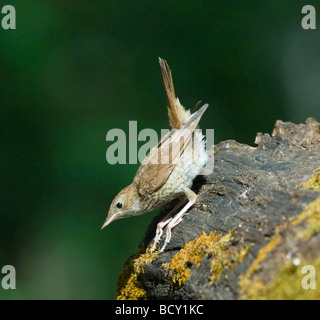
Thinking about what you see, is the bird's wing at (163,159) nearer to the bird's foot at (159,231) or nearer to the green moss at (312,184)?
the bird's foot at (159,231)

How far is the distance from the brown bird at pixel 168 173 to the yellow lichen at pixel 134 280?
44 centimetres

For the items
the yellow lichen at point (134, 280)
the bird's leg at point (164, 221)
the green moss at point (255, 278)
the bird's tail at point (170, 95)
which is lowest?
the yellow lichen at point (134, 280)

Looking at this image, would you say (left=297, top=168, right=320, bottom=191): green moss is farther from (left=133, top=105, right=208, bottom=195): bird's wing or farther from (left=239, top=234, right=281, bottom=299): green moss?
(left=133, top=105, right=208, bottom=195): bird's wing

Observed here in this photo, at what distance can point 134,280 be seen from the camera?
295 centimetres

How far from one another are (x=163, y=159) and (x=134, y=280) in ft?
3.55

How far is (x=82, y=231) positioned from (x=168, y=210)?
1796 mm

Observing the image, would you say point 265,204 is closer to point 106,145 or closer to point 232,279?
point 232,279

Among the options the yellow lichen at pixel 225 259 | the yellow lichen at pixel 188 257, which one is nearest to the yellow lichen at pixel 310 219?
the yellow lichen at pixel 225 259

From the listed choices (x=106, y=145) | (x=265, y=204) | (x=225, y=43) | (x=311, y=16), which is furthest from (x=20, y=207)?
(x=311, y=16)

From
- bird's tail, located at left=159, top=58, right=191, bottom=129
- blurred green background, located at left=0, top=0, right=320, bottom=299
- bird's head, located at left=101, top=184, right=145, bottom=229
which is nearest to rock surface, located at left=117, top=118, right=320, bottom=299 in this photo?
bird's head, located at left=101, top=184, right=145, bottom=229

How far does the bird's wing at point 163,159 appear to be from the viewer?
340 cm

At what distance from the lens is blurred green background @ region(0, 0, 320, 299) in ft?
16.5

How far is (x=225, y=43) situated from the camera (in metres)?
5.18

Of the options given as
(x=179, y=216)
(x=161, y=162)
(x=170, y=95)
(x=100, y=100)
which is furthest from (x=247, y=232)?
(x=100, y=100)
